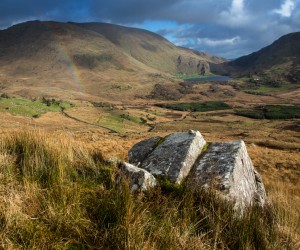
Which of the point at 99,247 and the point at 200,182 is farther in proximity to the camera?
the point at 200,182

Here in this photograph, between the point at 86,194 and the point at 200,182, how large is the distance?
251cm

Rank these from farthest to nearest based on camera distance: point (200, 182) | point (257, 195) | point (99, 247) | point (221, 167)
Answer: point (257, 195)
point (221, 167)
point (200, 182)
point (99, 247)

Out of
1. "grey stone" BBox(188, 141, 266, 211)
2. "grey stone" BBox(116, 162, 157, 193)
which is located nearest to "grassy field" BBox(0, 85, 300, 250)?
"grey stone" BBox(116, 162, 157, 193)

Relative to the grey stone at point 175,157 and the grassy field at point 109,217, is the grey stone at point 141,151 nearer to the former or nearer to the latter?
the grey stone at point 175,157

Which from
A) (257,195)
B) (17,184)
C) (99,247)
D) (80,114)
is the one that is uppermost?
(17,184)

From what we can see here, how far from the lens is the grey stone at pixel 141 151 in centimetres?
989

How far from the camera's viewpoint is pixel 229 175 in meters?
7.25

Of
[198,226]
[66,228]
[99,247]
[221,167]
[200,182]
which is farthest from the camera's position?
[221,167]

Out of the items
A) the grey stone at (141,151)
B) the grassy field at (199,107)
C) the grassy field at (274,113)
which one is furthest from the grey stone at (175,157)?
the grassy field at (199,107)

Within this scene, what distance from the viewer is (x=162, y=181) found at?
24.6ft

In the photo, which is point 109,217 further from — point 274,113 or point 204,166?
point 274,113

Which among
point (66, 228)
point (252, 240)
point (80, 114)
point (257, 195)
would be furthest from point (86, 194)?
point (80, 114)

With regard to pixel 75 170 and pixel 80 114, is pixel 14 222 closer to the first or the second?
pixel 75 170

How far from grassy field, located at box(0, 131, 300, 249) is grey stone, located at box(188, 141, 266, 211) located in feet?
1.73
